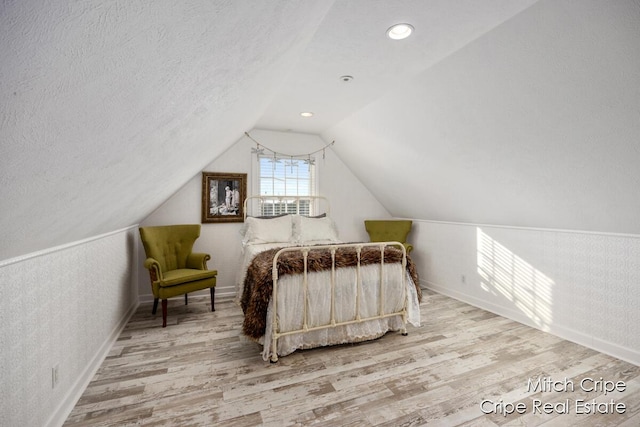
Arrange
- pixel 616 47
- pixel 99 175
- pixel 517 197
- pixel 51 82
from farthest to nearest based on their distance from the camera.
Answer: pixel 517 197, pixel 616 47, pixel 99 175, pixel 51 82

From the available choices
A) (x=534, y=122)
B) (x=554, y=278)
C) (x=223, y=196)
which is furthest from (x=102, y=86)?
(x=554, y=278)

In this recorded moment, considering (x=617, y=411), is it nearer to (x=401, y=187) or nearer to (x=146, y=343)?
(x=401, y=187)

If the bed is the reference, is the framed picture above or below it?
above

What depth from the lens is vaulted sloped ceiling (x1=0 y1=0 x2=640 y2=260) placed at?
0.65 m

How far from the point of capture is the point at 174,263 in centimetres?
375

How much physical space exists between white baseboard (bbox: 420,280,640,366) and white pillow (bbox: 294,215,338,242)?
6.33 ft

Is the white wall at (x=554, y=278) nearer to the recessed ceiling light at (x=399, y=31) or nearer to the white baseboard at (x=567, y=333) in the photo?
the white baseboard at (x=567, y=333)

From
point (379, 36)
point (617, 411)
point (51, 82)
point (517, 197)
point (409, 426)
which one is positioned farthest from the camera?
point (517, 197)

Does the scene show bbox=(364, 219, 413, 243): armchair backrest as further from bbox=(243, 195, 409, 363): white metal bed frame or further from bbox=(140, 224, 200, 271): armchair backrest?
bbox=(140, 224, 200, 271): armchair backrest

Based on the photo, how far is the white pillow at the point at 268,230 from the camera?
154 inches

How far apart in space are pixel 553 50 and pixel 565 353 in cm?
249

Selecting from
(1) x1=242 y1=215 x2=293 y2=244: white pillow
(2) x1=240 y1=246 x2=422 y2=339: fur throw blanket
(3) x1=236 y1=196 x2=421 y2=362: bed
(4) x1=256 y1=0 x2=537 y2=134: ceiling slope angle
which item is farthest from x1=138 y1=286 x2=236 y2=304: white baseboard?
(4) x1=256 y1=0 x2=537 y2=134: ceiling slope angle

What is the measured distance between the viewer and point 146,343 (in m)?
2.76

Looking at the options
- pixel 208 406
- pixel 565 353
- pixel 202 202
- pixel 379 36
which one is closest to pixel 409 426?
pixel 208 406
